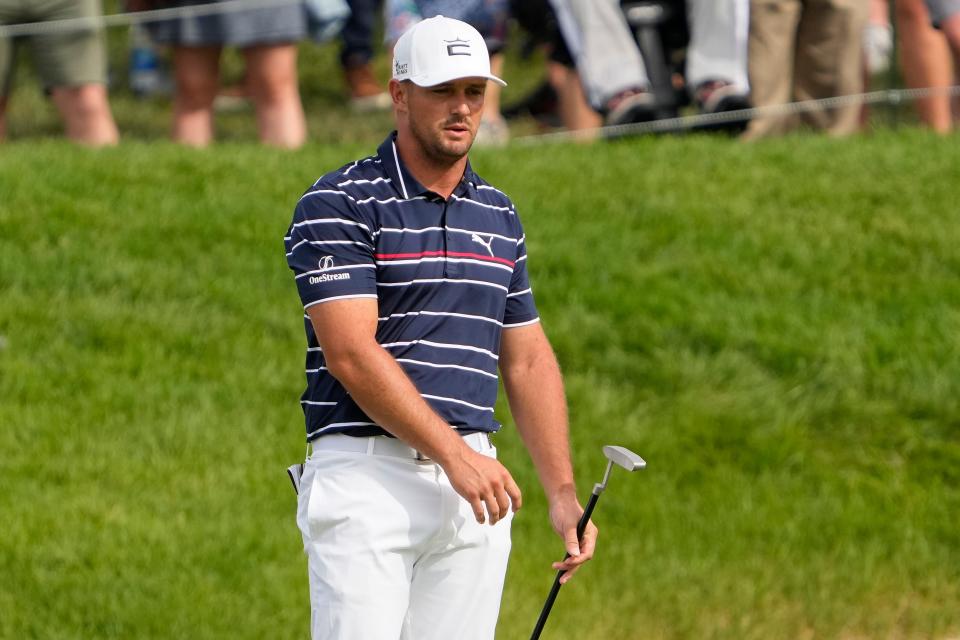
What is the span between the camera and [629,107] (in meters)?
10.9

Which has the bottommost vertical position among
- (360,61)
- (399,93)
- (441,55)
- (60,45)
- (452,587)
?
(452,587)

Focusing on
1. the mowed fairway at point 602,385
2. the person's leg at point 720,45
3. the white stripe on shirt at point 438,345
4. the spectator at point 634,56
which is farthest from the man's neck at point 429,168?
the person's leg at point 720,45

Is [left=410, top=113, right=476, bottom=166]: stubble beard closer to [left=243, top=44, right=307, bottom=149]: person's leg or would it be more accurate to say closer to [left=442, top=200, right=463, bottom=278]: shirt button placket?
[left=442, top=200, right=463, bottom=278]: shirt button placket

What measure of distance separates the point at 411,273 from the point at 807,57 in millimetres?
7314

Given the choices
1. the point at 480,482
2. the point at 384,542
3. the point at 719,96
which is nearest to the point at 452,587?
the point at 384,542

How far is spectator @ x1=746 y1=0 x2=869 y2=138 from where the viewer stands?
11.0 metres

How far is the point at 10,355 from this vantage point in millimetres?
8148

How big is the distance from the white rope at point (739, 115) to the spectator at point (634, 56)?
0.06 metres

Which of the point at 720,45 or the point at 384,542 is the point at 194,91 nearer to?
the point at 720,45

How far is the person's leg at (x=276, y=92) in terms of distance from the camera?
34.5 feet

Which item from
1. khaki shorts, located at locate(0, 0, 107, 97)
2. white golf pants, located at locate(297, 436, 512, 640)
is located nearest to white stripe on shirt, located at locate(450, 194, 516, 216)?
white golf pants, located at locate(297, 436, 512, 640)

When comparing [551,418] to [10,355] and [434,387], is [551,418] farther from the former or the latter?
[10,355]

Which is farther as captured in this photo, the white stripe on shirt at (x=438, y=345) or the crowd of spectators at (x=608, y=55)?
the crowd of spectators at (x=608, y=55)

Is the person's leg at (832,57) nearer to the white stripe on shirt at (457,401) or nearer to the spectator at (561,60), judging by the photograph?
the spectator at (561,60)
